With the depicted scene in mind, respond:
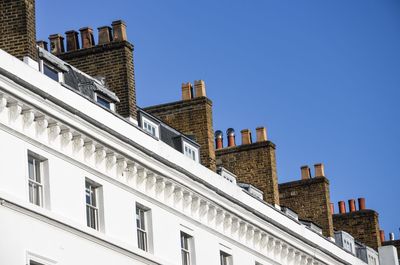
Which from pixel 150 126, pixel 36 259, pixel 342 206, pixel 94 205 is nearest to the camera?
pixel 36 259

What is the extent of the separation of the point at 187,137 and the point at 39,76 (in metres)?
12.8

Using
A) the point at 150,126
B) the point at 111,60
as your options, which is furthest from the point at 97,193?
the point at 111,60

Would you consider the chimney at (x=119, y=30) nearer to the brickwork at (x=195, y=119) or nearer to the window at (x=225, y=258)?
the brickwork at (x=195, y=119)

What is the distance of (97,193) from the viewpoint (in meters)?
43.5

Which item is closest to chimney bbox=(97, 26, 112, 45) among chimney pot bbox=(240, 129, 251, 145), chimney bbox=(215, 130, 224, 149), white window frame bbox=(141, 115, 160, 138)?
white window frame bbox=(141, 115, 160, 138)

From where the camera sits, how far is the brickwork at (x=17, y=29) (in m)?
42.2

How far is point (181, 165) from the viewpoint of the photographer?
4841 centimetres

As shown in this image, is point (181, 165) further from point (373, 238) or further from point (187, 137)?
point (373, 238)

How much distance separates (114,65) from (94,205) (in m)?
7.36

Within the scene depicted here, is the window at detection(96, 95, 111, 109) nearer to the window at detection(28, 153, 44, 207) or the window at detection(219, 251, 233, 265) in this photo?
the window at detection(28, 153, 44, 207)

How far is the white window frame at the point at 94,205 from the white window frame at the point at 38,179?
7.55 ft

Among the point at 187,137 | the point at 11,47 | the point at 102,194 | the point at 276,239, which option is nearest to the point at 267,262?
the point at 276,239

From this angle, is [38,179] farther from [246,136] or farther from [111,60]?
[246,136]

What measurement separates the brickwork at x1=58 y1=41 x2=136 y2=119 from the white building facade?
84.8 inches
